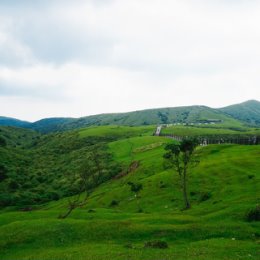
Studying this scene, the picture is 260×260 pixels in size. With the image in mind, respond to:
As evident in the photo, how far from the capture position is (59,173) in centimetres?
15875

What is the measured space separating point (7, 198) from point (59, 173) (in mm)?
46118

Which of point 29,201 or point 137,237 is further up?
point 137,237

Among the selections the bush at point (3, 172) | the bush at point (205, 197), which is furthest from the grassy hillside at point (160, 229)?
the bush at point (3, 172)

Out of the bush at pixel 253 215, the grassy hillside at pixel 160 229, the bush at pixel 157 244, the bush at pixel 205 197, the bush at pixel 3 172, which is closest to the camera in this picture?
the grassy hillside at pixel 160 229

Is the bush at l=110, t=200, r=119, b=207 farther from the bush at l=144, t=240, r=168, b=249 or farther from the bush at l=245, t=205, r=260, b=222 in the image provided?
the bush at l=144, t=240, r=168, b=249

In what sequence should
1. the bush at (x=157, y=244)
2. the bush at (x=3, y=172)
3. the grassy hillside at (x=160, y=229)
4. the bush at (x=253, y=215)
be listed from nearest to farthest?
the grassy hillside at (x=160, y=229), the bush at (x=157, y=244), the bush at (x=253, y=215), the bush at (x=3, y=172)

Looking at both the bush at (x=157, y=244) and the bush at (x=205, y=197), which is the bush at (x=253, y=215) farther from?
the bush at (x=205, y=197)

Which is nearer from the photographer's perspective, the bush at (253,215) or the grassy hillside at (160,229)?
the grassy hillside at (160,229)

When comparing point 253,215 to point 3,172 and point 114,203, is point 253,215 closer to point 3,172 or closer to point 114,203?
point 114,203

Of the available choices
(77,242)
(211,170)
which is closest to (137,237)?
(77,242)

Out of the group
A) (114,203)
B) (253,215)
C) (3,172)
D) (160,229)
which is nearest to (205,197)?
(253,215)

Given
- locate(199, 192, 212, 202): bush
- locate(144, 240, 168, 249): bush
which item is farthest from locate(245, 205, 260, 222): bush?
locate(199, 192, 212, 202): bush

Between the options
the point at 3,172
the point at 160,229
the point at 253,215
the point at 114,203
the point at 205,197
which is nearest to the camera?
the point at 160,229

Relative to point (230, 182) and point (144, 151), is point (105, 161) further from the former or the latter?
point (230, 182)
